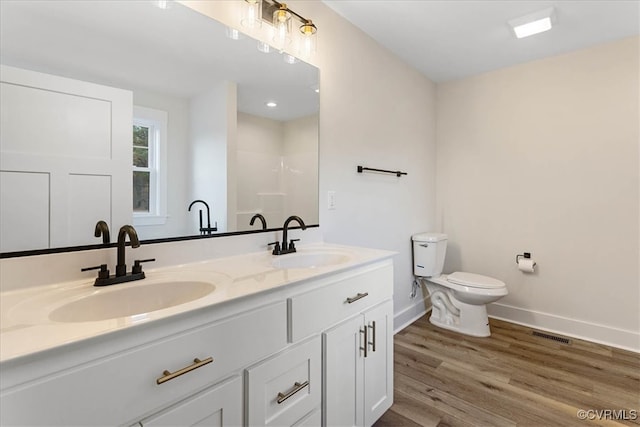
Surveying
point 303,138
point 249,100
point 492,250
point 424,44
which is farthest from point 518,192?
point 249,100

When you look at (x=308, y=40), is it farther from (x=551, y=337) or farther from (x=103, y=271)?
(x=551, y=337)

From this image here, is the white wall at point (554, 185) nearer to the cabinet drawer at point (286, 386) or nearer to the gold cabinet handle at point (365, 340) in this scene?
the gold cabinet handle at point (365, 340)

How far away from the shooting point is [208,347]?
2.67 ft

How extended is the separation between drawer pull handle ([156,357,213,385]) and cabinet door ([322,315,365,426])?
0.48m

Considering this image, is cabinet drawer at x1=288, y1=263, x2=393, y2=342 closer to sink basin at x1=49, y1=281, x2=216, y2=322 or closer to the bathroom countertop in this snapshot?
the bathroom countertop

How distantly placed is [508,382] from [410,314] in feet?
3.21

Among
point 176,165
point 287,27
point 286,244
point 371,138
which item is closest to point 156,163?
point 176,165

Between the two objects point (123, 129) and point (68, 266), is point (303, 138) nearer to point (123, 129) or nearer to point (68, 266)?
point (123, 129)

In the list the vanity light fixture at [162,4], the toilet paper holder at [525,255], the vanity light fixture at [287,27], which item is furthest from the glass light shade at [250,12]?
the toilet paper holder at [525,255]

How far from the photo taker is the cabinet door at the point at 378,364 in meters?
1.38

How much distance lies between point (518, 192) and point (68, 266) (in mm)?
3145

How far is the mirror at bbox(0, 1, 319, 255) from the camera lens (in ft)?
3.15

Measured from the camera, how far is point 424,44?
239 cm

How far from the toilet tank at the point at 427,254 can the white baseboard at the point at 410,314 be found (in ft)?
1.10
